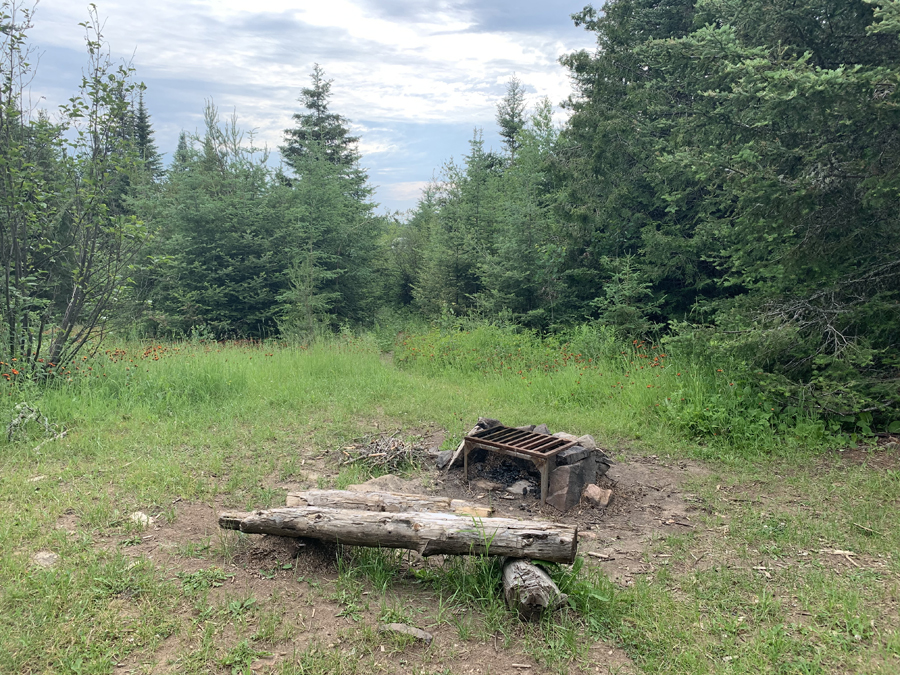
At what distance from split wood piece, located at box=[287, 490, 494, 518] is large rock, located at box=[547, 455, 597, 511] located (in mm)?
820

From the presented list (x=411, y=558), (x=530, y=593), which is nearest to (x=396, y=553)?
(x=411, y=558)

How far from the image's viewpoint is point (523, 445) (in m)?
4.72

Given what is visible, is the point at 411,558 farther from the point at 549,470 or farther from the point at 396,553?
the point at 549,470

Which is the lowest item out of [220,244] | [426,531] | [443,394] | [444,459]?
[444,459]

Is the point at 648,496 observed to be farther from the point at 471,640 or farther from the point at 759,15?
the point at 759,15

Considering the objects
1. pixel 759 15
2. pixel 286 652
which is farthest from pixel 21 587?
pixel 759 15

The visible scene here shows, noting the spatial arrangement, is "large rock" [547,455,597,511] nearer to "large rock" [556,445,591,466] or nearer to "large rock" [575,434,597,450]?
"large rock" [556,445,591,466]

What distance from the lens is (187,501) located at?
423cm

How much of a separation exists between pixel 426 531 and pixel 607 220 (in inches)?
366

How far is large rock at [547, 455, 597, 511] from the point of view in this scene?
173 inches

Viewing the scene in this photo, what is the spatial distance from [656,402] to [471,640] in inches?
189

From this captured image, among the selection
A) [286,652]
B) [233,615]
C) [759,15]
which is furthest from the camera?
[759,15]

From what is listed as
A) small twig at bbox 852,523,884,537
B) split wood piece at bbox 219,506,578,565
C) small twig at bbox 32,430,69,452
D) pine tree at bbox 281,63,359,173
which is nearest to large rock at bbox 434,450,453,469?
split wood piece at bbox 219,506,578,565

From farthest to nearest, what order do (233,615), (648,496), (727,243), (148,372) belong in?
1. (727,243)
2. (148,372)
3. (648,496)
4. (233,615)
